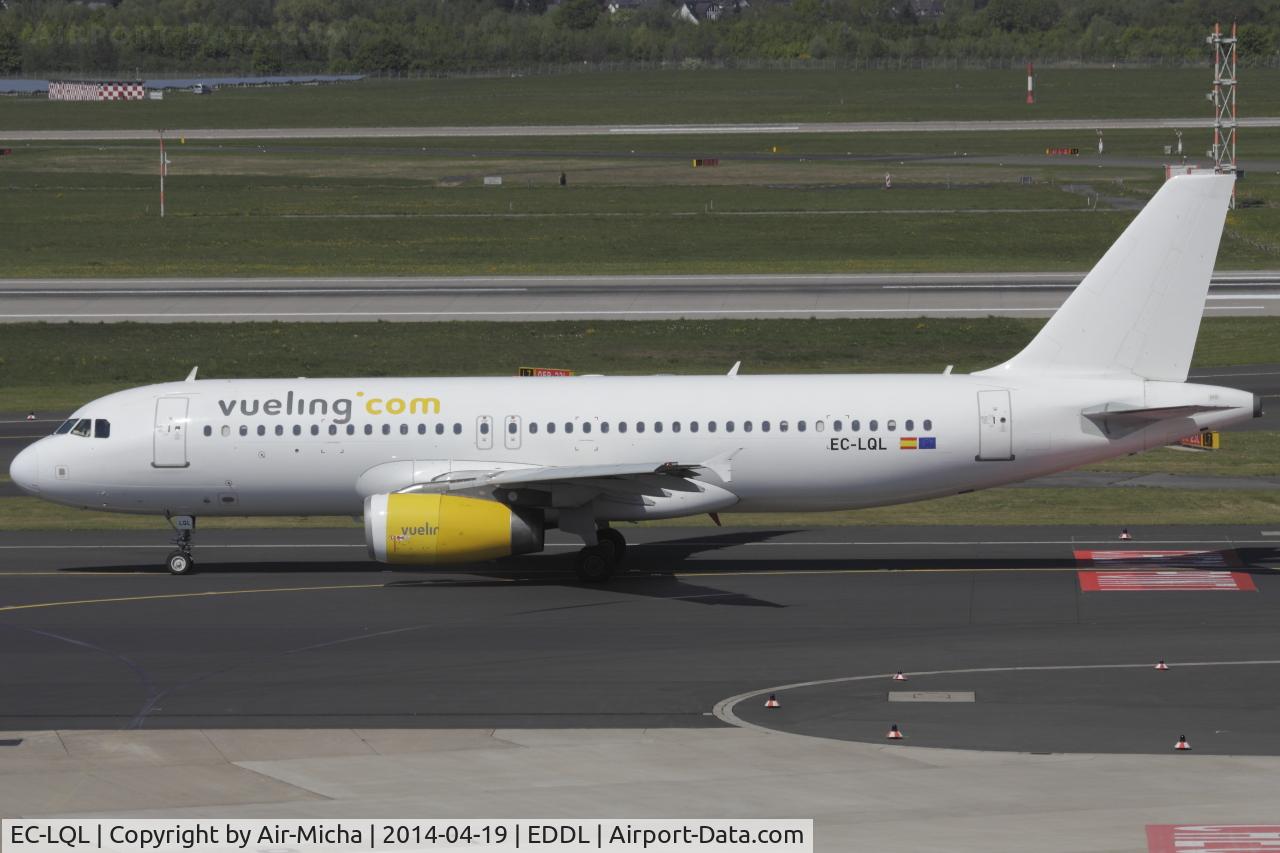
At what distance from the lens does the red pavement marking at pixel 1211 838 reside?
62.3ft

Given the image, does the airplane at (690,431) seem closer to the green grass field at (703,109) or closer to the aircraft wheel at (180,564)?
the aircraft wheel at (180,564)

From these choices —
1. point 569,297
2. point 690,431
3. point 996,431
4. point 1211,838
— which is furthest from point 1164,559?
point 569,297

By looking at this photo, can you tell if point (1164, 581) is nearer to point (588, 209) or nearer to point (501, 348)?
point (501, 348)

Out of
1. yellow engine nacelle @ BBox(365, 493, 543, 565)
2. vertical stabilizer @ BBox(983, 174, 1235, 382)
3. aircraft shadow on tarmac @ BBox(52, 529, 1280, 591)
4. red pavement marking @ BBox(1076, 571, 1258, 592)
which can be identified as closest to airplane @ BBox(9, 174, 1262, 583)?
vertical stabilizer @ BBox(983, 174, 1235, 382)

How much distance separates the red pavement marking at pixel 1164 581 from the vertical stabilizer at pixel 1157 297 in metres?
4.03

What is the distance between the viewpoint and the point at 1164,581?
34.4 metres

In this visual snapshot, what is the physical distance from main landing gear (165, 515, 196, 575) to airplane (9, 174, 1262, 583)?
0.05m

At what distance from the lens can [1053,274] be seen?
81062mm

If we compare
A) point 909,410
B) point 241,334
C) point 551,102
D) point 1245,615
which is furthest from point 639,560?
point 551,102

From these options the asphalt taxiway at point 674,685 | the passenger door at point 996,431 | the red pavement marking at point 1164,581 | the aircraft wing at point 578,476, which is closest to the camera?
the asphalt taxiway at point 674,685

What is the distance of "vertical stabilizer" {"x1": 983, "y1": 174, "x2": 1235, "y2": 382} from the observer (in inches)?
1395

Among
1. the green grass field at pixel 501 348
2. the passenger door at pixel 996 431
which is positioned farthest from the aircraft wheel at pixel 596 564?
the green grass field at pixel 501 348

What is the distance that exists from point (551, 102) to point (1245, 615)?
16986cm

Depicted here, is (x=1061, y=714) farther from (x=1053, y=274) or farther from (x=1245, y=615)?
(x=1053, y=274)
